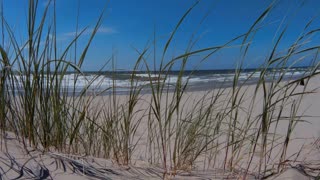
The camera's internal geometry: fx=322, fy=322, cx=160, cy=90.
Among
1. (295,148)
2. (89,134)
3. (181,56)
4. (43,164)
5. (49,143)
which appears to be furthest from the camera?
(295,148)

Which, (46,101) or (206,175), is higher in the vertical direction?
(46,101)

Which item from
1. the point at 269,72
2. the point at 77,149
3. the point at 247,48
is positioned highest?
the point at 247,48

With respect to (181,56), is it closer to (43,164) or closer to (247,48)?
(247,48)

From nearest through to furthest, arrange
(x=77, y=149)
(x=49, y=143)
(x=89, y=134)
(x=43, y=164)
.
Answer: (x=43, y=164)
(x=49, y=143)
(x=77, y=149)
(x=89, y=134)

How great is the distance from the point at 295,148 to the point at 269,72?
3.88 ft

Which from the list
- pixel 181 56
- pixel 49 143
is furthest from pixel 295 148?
pixel 49 143

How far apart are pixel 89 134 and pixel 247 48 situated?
3.58ft

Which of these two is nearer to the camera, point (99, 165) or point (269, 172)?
point (99, 165)

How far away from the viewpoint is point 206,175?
1597 mm

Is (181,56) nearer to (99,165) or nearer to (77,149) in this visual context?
(99,165)

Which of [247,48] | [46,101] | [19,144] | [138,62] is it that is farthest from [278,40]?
[19,144]

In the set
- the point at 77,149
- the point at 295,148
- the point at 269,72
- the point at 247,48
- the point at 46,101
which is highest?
the point at 247,48

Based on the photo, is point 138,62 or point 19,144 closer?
point 19,144

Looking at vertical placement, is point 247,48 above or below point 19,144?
above
